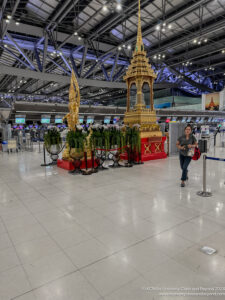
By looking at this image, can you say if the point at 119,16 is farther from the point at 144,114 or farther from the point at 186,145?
the point at 186,145

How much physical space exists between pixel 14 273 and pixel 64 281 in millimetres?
537

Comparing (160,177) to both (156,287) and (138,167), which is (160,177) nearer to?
(138,167)

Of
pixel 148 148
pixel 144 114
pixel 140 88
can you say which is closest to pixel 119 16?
pixel 140 88

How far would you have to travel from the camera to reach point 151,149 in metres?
8.55

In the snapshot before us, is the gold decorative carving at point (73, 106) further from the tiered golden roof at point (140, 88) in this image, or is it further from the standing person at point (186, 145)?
the standing person at point (186, 145)

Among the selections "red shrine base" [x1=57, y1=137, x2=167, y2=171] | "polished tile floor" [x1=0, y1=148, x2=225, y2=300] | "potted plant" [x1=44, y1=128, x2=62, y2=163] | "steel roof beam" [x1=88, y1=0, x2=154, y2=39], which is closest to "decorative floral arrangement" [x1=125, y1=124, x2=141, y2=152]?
"red shrine base" [x1=57, y1=137, x2=167, y2=171]

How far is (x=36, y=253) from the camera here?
2.30 m

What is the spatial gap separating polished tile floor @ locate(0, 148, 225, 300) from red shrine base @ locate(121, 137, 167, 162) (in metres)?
3.39

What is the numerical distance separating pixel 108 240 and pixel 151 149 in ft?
20.8

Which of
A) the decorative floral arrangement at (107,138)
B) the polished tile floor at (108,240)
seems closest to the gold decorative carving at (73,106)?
the decorative floral arrangement at (107,138)

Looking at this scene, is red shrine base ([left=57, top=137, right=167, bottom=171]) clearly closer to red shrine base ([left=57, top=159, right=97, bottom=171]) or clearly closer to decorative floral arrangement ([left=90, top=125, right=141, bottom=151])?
Result: red shrine base ([left=57, top=159, right=97, bottom=171])

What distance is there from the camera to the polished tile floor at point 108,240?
1.81 m

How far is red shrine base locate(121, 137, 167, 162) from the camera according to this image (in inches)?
322

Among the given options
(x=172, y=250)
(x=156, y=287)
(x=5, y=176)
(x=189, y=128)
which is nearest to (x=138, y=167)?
(x=189, y=128)
